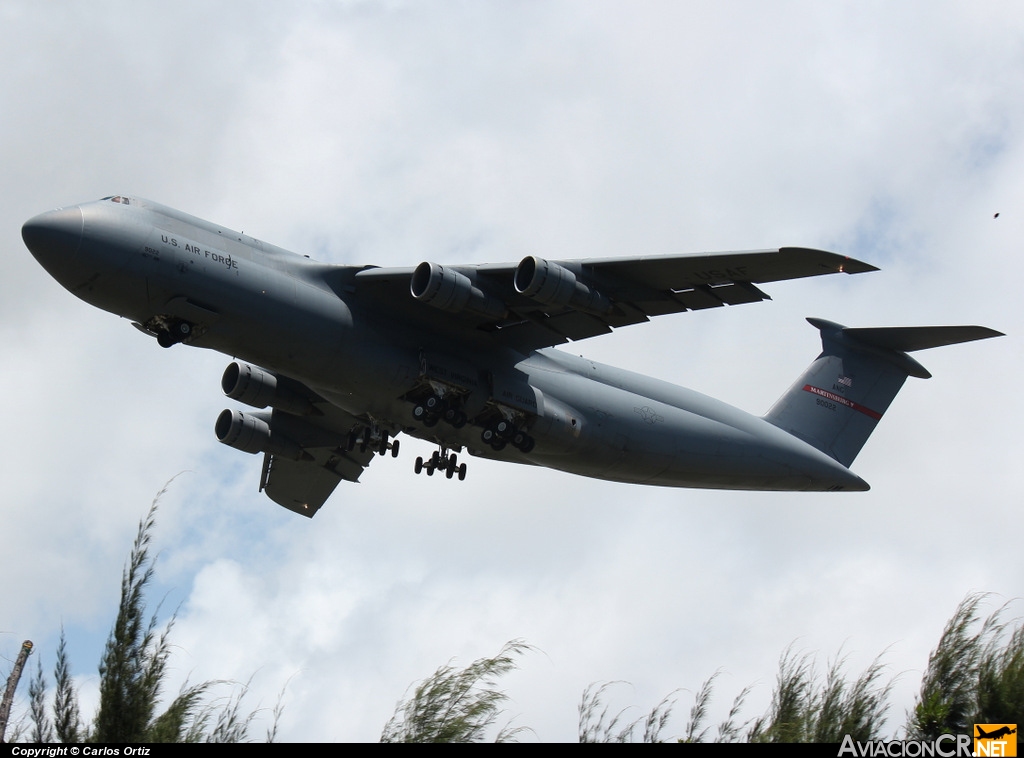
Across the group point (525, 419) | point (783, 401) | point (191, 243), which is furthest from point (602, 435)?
point (191, 243)

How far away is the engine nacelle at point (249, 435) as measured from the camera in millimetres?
18734

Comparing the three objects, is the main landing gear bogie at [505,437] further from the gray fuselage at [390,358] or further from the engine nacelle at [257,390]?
the engine nacelle at [257,390]

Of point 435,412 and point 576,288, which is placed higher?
point 576,288

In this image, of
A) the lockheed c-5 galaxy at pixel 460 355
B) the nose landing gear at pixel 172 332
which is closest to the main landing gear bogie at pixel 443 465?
the lockheed c-5 galaxy at pixel 460 355

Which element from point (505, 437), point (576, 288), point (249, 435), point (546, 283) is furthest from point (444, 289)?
point (249, 435)

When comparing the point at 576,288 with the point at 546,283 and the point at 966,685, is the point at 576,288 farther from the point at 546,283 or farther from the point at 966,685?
the point at 966,685

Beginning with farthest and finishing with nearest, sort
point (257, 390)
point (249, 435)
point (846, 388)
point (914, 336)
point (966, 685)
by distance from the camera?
point (846, 388), point (914, 336), point (249, 435), point (257, 390), point (966, 685)

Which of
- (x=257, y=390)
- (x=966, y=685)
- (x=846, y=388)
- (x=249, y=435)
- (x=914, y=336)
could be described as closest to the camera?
(x=966, y=685)

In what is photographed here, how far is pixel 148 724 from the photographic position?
9.61m

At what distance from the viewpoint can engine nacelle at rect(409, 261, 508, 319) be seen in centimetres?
1465

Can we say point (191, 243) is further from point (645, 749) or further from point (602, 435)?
point (645, 749)

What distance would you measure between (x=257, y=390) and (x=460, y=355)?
3244 mm

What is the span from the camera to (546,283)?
47.6 feet

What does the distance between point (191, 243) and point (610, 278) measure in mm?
5280
